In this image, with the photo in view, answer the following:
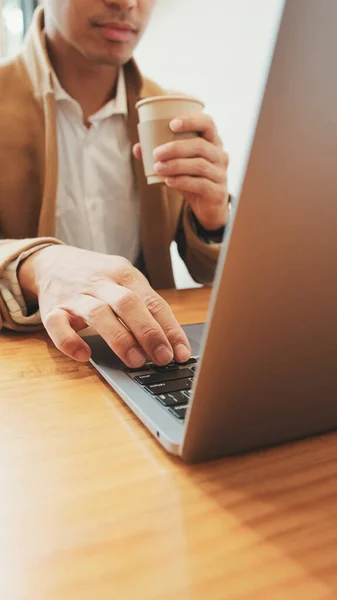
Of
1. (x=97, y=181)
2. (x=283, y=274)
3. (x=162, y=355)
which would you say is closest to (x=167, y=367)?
(x=162, y=355)

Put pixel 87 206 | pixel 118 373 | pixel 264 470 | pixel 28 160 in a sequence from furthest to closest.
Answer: pixel 87 206 → pixel 28 160 → pixel 118 373 → pixel 264 470

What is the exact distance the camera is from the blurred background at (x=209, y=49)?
1596mm

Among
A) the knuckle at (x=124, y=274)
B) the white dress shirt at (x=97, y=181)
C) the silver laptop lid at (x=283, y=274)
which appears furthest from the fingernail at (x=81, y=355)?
the white dress shirt at (x=97, y=181)

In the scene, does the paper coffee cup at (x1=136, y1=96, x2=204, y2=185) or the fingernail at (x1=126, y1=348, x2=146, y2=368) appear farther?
the paper coffee cup at (x1=136, y1=96, x2=204, y2=185)

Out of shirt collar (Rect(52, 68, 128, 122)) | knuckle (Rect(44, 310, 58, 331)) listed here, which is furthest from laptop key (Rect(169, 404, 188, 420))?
shirt collar (Rect(52, 68, 128, 122))

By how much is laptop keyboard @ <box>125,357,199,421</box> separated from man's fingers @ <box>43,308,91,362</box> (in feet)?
0.20

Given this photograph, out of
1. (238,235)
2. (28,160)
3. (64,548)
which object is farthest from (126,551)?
(28,160)

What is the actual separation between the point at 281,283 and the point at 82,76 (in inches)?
45.9

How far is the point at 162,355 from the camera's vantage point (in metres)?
0.50

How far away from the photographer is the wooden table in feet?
0.79

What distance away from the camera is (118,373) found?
50 cm

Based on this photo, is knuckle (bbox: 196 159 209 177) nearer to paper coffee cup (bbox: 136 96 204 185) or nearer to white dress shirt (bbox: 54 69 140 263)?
paper coffee cup (bbox: 136 96 204 185)

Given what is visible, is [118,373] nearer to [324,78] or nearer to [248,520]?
[248,520]

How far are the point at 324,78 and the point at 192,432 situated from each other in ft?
0.70
